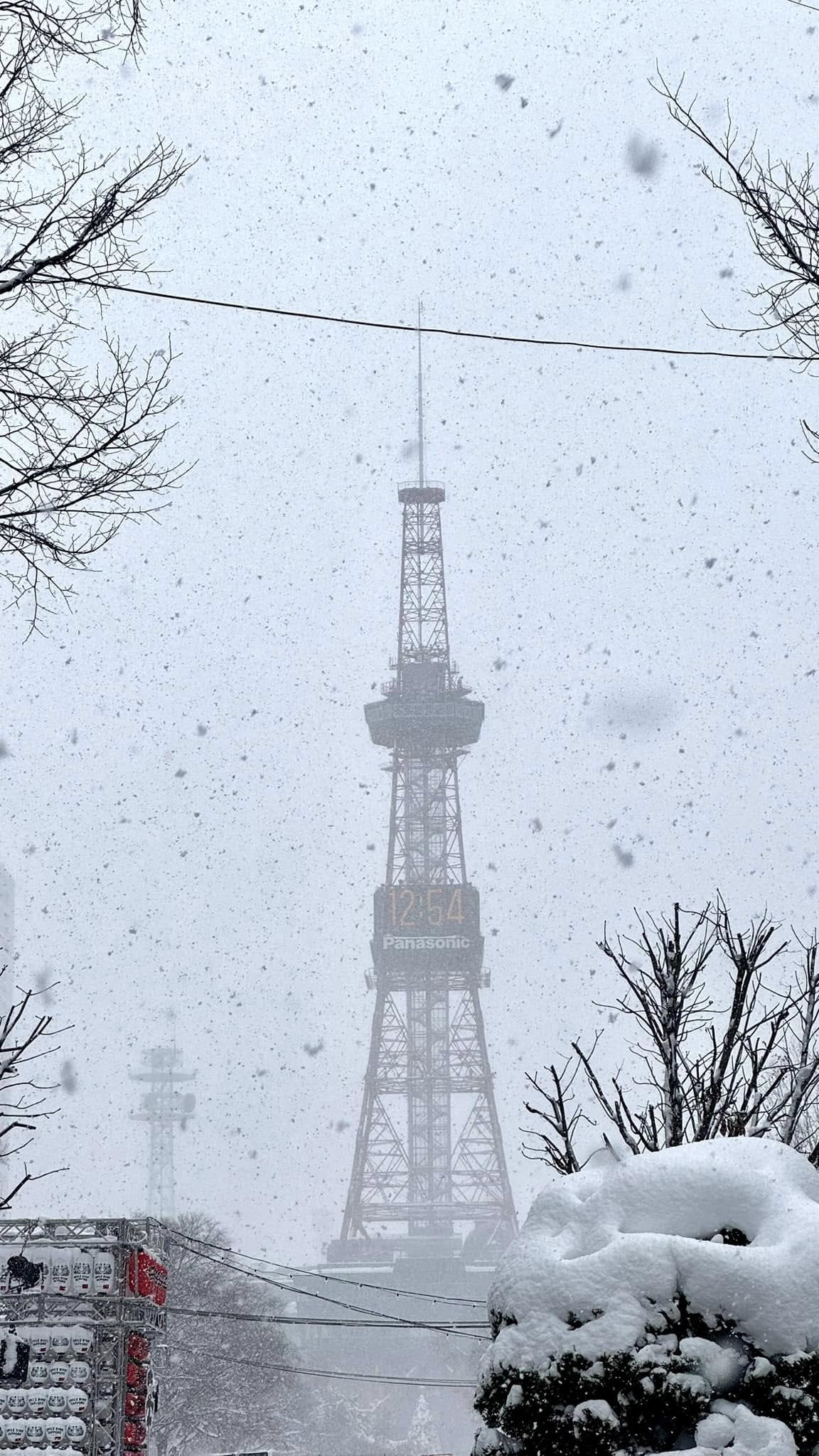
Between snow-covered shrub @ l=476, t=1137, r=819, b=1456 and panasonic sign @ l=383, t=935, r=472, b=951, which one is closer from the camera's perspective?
snow-covered shrub @ l=476, t=1137, r=819, b=1456

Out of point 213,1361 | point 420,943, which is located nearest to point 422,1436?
point 213,1361

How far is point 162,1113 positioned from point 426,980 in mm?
74526

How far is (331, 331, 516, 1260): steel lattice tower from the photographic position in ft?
259

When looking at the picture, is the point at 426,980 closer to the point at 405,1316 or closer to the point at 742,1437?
the point at 405,1316

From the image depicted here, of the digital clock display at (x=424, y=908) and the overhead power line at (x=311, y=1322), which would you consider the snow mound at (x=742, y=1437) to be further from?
the digital clock display at (x=424, y=908)

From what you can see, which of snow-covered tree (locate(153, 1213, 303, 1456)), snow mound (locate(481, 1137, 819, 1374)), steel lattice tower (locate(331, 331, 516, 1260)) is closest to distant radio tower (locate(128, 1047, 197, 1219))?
steel lattice tower (locate(331, 331, 516, 1260))

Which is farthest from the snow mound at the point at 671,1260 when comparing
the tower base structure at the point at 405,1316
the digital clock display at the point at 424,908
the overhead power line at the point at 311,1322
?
the digital clock display at the point at 424,908

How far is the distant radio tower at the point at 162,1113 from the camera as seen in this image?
15562 centimetres

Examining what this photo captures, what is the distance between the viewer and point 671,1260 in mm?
4793

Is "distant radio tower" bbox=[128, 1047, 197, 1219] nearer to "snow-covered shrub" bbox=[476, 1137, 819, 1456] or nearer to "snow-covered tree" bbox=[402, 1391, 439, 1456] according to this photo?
"snow-covered tree" bbox=[402, 1391, 439, 1456]

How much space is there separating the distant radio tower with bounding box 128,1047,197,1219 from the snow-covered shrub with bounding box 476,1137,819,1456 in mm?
150775

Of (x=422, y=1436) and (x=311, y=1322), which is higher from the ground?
(x=311, y=1322)

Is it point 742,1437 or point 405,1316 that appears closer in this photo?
point 742,1437

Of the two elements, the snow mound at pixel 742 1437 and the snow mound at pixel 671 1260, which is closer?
the snow mound at pixel 742 1437
